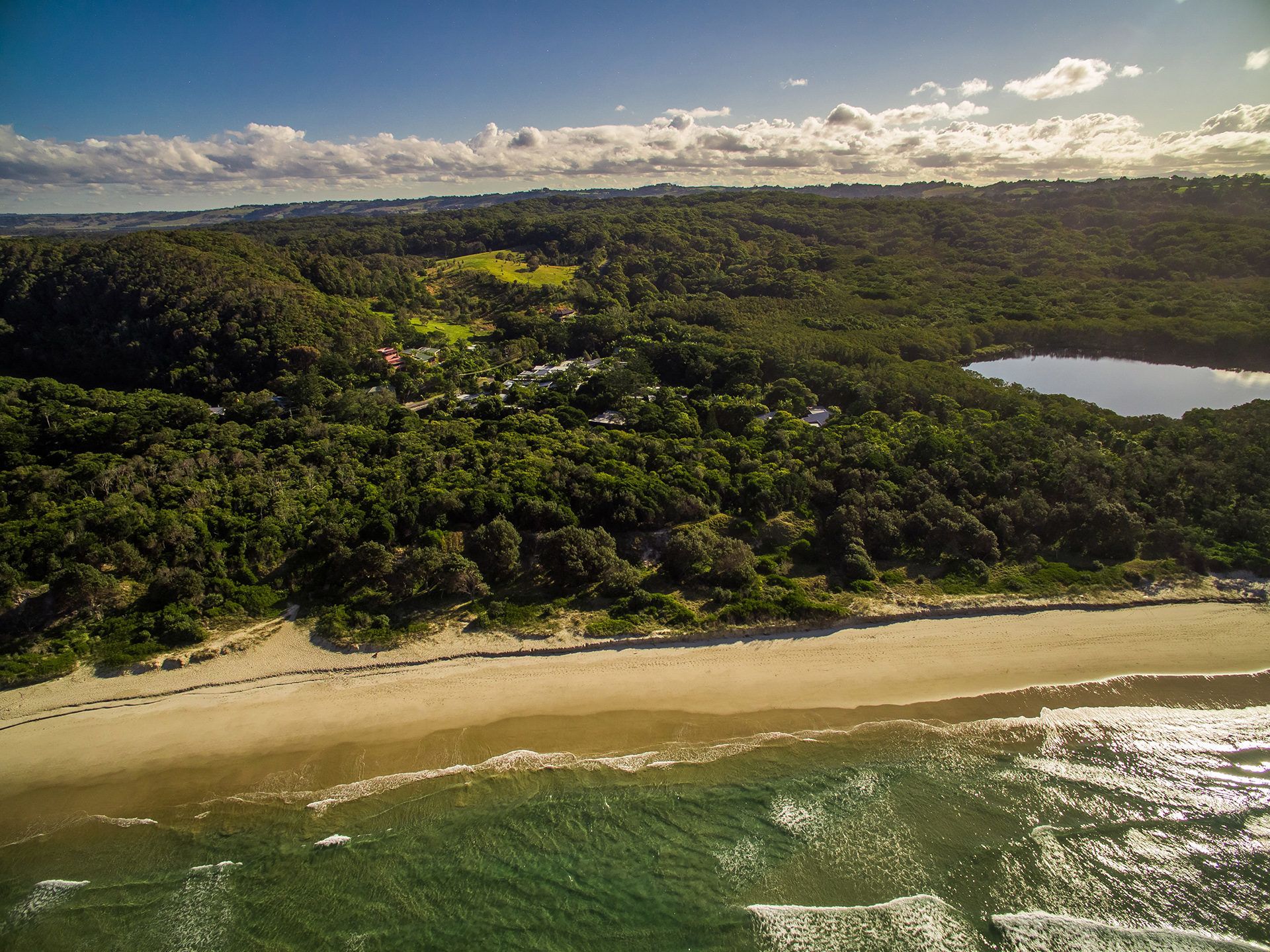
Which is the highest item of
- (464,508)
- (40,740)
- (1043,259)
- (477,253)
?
(477,253)

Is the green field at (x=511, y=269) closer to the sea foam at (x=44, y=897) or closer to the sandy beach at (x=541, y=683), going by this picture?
Result: the sandy beach at (x=541, y=683)

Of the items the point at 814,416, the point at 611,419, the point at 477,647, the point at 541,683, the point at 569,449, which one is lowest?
the point at 541,683

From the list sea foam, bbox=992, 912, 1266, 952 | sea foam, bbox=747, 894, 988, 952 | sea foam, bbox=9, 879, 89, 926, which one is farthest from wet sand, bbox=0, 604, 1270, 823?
sea foam, bbox=992, 912, 1266, 952

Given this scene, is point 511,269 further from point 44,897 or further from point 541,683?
point 44,897

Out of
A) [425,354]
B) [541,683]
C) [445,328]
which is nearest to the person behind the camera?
[541,683]

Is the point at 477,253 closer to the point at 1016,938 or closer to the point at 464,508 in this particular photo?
the point at 464,508

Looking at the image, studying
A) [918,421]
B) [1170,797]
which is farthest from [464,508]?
[918,421]

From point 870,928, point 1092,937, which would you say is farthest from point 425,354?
point 1092,937
